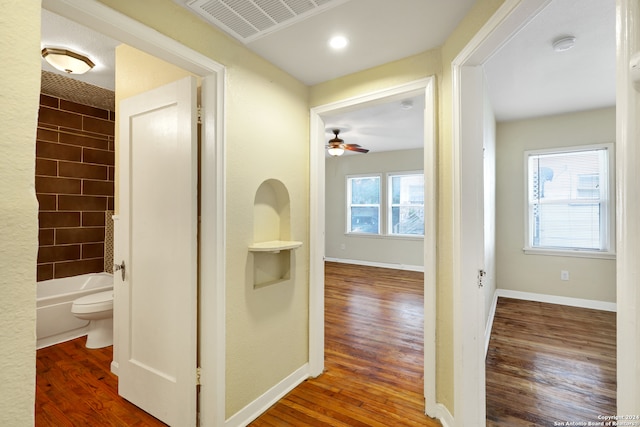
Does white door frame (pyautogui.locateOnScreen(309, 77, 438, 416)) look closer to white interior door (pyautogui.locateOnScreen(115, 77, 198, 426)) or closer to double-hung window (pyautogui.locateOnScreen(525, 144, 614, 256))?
white interior door (pyautogui.locateOnScreen(115, 77, 198, 426))

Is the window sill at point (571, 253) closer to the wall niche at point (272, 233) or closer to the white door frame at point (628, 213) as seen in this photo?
the wall niche at point (272, 233)

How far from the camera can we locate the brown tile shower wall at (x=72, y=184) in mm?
3379

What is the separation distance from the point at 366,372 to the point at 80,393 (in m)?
2.19

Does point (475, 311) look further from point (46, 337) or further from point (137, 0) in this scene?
point (46, 337)

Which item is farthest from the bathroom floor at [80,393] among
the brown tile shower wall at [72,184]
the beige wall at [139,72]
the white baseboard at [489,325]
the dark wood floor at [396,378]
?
the white baseboard at [489,325]

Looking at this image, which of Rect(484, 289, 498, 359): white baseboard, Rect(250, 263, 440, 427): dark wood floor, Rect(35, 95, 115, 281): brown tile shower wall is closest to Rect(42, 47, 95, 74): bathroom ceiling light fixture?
Rect(35, 95, 115, 281): brown tile shower wall

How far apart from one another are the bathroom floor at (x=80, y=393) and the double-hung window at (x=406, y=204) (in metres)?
5.54

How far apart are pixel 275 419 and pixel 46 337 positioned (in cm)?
265

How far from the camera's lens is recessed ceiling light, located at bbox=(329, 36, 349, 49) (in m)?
1.83

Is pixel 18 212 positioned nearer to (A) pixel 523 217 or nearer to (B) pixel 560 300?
(A) pixel 523 217

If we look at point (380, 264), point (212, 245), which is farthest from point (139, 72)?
point (380, 264)

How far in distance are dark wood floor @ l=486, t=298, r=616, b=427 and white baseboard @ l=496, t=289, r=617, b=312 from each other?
0.42ft

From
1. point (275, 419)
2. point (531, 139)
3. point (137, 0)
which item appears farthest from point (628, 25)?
point (531, 139)

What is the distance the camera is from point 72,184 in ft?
11.8
